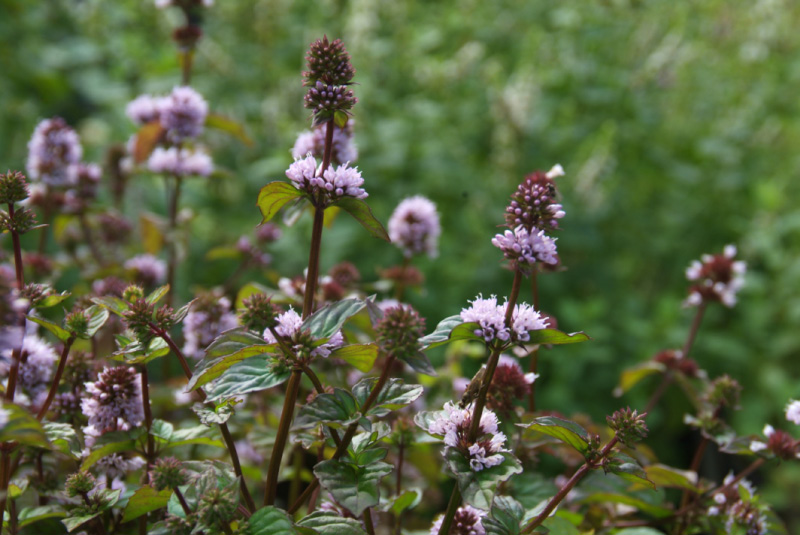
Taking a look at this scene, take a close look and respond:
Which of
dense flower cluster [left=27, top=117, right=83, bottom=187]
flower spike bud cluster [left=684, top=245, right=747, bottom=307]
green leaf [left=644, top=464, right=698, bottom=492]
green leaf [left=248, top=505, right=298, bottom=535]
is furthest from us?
dense flower cluster [left=27, top=117, right=83, bottom=187]

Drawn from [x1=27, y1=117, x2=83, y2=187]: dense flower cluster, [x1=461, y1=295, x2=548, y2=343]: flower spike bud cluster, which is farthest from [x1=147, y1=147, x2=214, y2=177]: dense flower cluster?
[x1=461, y1=295, x2=548, y2=343]: flower spike bud cluster

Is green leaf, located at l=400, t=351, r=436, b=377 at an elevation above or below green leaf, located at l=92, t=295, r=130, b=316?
below

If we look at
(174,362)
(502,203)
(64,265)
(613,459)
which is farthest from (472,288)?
(613,459)

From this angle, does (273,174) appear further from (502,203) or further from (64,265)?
(64,265)

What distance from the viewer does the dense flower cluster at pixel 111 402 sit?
3.28 ft

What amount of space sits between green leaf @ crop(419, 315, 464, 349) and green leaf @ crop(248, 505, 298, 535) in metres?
0.27

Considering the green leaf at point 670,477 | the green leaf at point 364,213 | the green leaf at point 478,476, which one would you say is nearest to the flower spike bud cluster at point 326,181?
the green leaf at point 364,213

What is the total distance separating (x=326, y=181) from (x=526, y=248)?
270 mm

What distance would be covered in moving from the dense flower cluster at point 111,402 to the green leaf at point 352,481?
1.12 feet

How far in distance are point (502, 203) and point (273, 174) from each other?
1036 millimetres

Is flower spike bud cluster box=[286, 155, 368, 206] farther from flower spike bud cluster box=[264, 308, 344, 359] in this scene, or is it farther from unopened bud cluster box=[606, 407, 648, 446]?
unopened bud cluster box=[606, 407, 648, 446]

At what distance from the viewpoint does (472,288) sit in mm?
2824

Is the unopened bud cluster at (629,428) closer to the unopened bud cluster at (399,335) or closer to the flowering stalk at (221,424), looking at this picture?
the unopened bud cluster at (399,335)

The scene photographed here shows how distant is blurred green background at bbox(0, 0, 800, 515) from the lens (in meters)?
2.91
